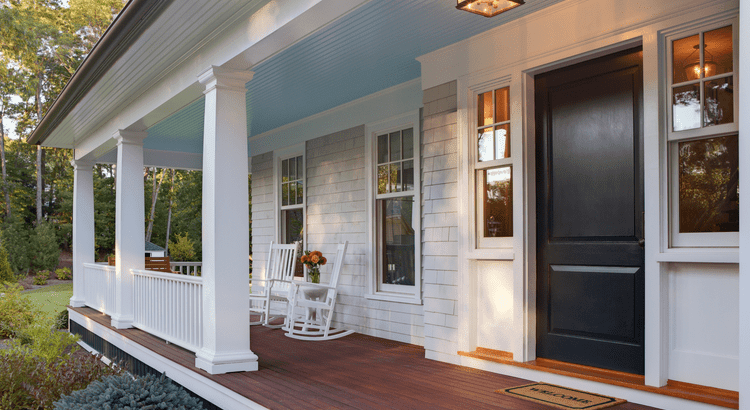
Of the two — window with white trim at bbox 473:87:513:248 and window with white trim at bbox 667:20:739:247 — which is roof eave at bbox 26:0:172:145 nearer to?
window with white trim at bbox 473:87:513:248

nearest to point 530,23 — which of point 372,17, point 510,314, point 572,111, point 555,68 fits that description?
point 555,68

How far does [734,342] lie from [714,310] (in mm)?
183

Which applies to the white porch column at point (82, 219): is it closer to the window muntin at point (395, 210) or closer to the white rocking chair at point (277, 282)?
the white rocking chair at point (277, 282)

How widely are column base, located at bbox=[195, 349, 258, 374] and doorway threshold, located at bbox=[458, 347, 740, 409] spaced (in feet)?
5.26

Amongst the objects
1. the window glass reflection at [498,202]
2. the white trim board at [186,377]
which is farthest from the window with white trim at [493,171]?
the white trim board at [186,377]

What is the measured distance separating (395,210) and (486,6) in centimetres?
307

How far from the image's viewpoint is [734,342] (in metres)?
3.10

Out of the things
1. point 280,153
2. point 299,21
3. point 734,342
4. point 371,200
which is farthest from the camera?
point 280,153

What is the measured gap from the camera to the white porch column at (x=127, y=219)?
6590mm

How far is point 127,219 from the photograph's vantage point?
21.7ft

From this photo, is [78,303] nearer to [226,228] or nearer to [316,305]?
[316,305]

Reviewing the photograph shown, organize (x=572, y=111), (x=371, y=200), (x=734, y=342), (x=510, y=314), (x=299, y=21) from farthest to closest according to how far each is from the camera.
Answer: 1. (x=371, y=200)
2. (x=510, y=314)
3. (x=572, y=111)
4. (x=299, y=21)
5. (x=734, y=342)

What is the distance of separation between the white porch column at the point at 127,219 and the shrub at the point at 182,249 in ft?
50.9

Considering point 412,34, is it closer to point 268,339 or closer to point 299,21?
point 299,21
